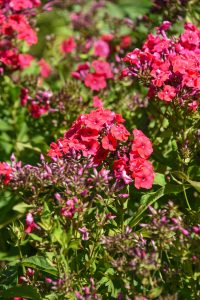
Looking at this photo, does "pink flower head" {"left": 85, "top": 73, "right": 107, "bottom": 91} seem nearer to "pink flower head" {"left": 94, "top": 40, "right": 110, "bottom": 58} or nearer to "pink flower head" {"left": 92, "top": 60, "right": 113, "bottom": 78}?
"pink flower head" {"left": 92, "top": 60, "right": 113, "bottom": 78}

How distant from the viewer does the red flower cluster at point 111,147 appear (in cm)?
345

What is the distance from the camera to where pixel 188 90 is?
148 inches

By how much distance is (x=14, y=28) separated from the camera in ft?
16.3

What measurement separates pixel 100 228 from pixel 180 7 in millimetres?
2667

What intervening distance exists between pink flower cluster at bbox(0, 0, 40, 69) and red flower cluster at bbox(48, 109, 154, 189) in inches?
69.2

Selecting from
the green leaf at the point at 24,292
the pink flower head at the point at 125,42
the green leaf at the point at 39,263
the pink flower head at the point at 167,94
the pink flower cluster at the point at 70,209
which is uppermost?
the pink flower head at the point at 167,94

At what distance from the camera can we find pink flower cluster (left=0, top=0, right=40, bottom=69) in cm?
502

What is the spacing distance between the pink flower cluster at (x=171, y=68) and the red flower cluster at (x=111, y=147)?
386 mm

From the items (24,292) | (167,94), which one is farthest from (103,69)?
(24,292)

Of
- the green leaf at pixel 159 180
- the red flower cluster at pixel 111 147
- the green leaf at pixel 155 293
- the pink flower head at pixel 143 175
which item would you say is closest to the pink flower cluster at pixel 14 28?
the red flower cluster at pixel 111 147

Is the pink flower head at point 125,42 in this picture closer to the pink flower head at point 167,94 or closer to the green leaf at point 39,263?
the pink flower head at point 167,94

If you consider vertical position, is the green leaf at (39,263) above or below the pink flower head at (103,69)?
below

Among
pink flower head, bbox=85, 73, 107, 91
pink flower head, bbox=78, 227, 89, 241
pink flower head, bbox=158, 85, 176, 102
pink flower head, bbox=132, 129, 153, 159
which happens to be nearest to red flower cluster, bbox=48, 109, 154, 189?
pink flower head, bbox=132, 129, 153, 159

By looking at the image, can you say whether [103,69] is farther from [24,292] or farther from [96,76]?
[24,292]
